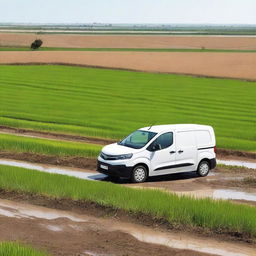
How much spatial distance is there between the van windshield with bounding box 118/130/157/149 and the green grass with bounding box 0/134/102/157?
3130mm

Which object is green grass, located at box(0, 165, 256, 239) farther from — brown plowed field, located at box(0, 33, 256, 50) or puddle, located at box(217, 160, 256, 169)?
brown plowed field, located at box(0, 33, 256, 50)

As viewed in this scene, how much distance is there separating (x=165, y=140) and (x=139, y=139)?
2.72 ft

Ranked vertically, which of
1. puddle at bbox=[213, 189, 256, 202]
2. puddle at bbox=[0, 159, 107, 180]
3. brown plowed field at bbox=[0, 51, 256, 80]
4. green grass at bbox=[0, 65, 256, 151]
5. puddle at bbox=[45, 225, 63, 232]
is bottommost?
puddle at bbox=[45, 225, 63, 232]

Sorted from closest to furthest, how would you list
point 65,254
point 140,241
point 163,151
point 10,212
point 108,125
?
point 65,254, point 140,241, point 10,212, point 163,151, point 108,125

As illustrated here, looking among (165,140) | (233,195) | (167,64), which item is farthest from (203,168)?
(167,64)

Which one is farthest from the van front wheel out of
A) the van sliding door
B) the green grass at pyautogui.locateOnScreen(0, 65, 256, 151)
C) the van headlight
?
the green grass at pyautogui.locateOnScreen(0, 65, 256, 151)

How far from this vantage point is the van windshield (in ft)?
61.8

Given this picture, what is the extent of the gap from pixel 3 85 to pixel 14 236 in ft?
123

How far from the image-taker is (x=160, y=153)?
1877cm

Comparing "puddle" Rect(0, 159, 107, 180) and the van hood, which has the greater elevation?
the van hood

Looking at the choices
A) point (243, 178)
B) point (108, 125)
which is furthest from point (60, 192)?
point (108, 125)

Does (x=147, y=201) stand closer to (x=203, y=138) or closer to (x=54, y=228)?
(x=54, y=228)

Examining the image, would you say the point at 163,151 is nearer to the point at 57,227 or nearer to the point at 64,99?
the point at 57,227

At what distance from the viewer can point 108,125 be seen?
96.3 ft
